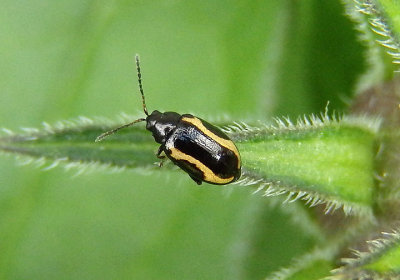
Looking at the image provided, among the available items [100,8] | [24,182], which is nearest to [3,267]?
[24,182]

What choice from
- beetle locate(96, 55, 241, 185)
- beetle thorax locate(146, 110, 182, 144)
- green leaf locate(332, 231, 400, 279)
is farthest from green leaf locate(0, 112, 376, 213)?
beetle thorax locate(146, 110, 182, 144)

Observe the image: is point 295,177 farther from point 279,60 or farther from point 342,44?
point 279,60

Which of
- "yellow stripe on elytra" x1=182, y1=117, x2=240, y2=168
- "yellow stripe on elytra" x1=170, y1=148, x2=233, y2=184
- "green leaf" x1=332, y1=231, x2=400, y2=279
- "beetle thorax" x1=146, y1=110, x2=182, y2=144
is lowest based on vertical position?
"green leaf" x1=332, y1=231, x2=400, y2=279

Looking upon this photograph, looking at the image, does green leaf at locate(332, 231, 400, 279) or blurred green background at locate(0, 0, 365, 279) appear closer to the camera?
green leaf at locate(332, 231, 400, 279)

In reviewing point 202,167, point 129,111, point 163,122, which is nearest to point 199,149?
point 202,167

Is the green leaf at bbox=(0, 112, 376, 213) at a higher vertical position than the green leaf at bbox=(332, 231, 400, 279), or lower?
higher

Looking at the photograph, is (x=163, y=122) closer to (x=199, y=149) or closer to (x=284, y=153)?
(x=199, y=149)

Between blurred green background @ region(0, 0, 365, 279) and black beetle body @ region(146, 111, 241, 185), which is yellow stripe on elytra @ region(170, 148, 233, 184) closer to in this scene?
black beetle body @ region(146, 111, 241, 185)
